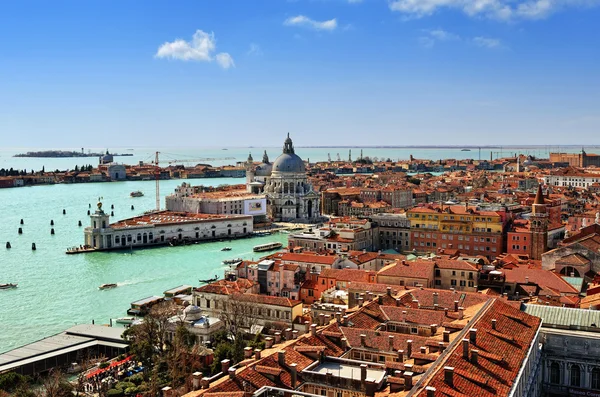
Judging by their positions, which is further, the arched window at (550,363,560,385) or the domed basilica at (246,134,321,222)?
the domed basilica at (246,134,321,222)

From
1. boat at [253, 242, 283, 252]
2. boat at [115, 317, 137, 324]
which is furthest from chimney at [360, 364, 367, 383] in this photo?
boat at [253, 242, 283, 252]

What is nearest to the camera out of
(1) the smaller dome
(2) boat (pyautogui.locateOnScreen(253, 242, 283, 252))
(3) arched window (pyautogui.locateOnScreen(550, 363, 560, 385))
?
(3) arched window (pyautogui.locateOnScreen(550, 363, 560, 385))

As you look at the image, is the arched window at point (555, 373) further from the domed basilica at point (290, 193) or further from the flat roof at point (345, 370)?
the domed basilica at point (290, 193)

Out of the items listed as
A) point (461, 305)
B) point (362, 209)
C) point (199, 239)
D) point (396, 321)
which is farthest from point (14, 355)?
point (362, 209)

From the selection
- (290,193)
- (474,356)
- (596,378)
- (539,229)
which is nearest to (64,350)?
(474,356)

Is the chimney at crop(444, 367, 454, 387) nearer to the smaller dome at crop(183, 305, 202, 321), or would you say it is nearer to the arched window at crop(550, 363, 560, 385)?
the arched window at crop(550, 363, 560, 385)

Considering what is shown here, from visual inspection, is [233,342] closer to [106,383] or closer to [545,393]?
[106,383]

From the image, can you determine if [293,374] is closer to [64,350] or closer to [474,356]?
[474,356]
